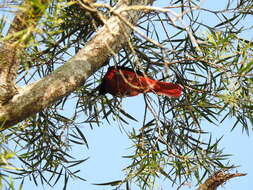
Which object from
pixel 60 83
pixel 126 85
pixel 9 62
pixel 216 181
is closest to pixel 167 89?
pixel 126 85

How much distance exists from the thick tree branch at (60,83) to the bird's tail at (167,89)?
533 millimetres

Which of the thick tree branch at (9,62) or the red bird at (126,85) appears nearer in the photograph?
the thick tree branch at (9,62)

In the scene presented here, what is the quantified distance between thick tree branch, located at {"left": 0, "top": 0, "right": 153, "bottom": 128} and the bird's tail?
0.53m

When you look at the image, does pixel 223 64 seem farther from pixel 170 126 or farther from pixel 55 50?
pixel 55 50

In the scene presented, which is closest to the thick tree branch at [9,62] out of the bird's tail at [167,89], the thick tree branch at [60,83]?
the thick tree branch at [60,83]

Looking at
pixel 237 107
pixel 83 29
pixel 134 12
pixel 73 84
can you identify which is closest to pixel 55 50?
pixel 83 29

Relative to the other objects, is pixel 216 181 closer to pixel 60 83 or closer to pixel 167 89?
pixel 167 89

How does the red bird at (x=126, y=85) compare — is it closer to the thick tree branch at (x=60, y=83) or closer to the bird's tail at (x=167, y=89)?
the bird's tail at (x=167, y=89)

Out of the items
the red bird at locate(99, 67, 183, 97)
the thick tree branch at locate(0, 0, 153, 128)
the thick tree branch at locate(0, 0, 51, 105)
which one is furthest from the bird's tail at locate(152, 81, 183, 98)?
the thick tree branch at locate(0, 0, 51, 105)

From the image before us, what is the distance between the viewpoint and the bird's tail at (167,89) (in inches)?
96.8

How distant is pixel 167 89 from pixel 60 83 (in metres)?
0.81

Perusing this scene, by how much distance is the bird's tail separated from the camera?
2.46 m

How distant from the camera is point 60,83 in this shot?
1.82 m

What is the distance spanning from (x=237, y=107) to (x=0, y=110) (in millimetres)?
1215
